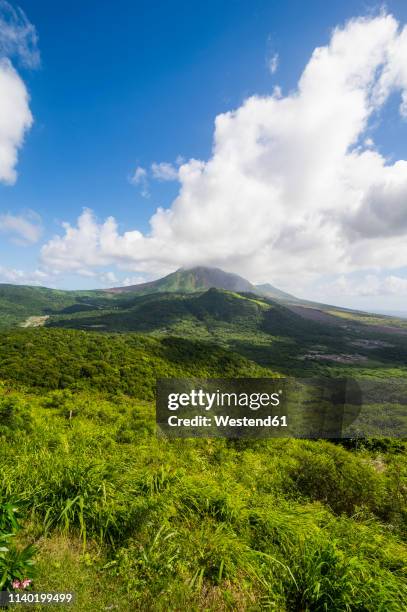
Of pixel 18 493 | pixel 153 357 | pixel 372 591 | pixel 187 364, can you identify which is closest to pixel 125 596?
pixel 18 493

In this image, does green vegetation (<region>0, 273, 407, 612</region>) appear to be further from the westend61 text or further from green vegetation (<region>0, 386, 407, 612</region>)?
the westend61 text

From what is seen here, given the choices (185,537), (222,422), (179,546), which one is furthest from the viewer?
(222,422)

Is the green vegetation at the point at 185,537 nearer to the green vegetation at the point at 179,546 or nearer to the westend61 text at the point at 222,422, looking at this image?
the green vegetation at the point at 179,546

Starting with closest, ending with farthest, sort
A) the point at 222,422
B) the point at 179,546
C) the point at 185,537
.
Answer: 1. the point at 179,546
2. the point at 185,537
3. the point at 222,422

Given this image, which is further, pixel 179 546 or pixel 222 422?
pixel 222 422

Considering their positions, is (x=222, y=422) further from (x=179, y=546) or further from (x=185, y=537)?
(x=179, y=546)

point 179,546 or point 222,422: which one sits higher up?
point 179,546

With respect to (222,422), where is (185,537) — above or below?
above

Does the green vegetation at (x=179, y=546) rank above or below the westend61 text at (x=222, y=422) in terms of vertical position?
above

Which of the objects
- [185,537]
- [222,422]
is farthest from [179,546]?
[222,422]

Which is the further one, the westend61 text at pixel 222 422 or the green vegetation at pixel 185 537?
the westend61 text at pixel 222 422

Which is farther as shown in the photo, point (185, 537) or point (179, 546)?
point (185, 537)

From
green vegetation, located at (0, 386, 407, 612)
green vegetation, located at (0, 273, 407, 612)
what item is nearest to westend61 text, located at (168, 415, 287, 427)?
green vegetation, located at (0, 273, 407, 612)

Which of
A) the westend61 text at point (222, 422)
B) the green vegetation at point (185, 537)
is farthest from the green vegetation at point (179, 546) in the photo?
the westend61 text at point (222, 422)
